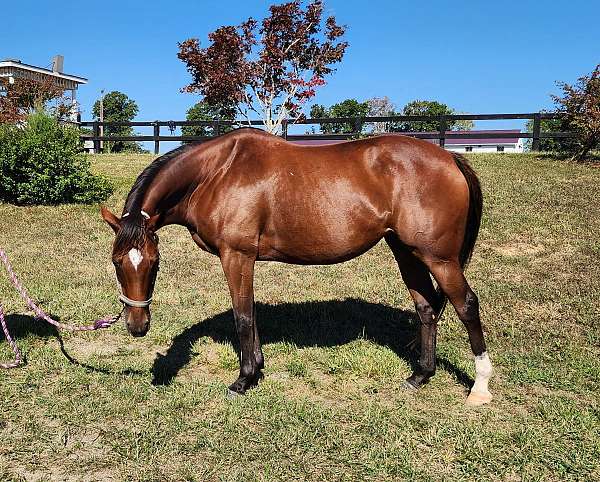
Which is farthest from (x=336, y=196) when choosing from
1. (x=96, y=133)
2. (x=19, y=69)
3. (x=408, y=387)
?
(x=19, y=69)

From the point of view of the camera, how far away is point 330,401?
13.2ft

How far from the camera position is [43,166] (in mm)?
11055

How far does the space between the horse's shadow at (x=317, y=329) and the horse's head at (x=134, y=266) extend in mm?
1061

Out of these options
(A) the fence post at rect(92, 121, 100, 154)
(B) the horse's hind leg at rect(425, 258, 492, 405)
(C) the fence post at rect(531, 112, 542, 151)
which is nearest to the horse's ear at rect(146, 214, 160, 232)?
(B) the horse's hind leg at rect(425, 258, 492, 405)

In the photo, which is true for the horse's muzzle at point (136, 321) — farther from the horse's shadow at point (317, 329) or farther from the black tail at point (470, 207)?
the black tail at point (470, 207)

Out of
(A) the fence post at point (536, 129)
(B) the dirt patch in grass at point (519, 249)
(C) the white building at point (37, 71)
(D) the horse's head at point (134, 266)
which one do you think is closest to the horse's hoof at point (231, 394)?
(D) the horse's head at point (134, 266)

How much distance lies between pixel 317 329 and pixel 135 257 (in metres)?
2.61

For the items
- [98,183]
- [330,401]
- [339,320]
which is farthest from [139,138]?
[330,401]

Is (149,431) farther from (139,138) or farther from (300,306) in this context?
(139,138)

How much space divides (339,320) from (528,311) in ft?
7.48

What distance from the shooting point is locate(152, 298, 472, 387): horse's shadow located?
481 cm

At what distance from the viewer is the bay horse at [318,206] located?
3.94m

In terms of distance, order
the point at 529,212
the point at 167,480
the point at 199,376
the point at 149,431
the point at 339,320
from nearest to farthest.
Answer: the point at 167,480 → the point at 149,431 → the point at 199,376 → the point at 339,320 → the point at 529,212

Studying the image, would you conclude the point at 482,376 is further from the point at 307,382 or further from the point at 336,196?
the point at 336,196
